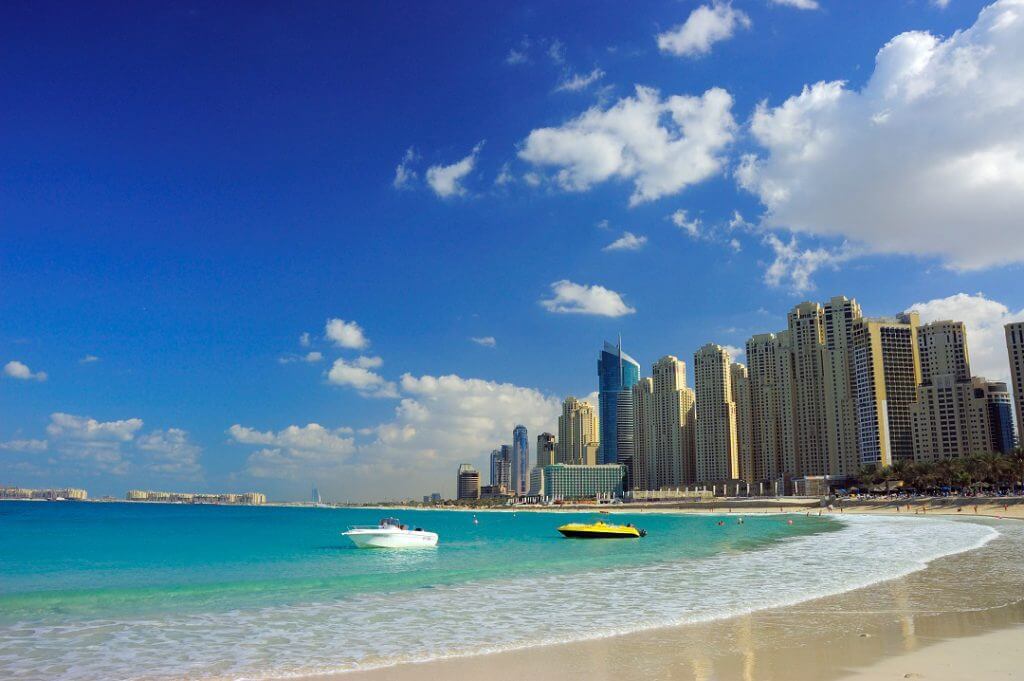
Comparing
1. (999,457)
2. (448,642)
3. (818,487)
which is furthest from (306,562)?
(818,487)

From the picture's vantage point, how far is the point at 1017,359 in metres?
160

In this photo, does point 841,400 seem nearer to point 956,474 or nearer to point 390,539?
point 956,474

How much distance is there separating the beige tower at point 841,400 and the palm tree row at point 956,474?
28085mm

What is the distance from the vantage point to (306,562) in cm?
4222

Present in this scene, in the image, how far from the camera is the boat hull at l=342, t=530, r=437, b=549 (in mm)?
52000

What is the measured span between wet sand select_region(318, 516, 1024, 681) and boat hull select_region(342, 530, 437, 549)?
3403cm

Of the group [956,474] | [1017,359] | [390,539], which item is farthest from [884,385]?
[390,539]

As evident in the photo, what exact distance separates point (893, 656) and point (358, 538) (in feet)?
147

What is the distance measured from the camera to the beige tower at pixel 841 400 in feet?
635

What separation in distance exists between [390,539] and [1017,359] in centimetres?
16314

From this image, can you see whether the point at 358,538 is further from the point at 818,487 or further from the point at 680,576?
the point at 818,487

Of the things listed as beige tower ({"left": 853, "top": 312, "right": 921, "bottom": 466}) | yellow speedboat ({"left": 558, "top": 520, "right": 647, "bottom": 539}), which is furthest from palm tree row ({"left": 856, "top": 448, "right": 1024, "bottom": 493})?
yellow speedboat ({"left": 558, "top": 520, "right": 647, "bottom": 539})

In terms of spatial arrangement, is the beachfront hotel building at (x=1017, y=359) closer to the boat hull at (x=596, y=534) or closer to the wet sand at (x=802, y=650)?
the boat hull at (x=596, y=534)

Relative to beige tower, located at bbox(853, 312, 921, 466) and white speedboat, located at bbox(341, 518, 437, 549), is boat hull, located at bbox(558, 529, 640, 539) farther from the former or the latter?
beige tower, located at bbox(853, 312, 921, 466)
